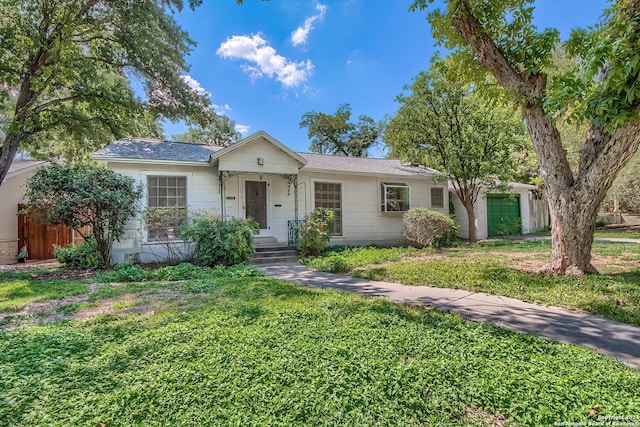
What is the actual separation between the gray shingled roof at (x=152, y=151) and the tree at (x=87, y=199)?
4.36 feet

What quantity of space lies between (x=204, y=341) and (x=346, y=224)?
9024 mm

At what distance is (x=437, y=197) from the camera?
13750 millimetres

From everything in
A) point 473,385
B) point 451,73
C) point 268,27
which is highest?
point 268,27

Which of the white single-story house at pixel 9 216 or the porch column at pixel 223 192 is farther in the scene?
the white single-story house at pixel 9 216

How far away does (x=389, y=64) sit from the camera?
1385 centimetres

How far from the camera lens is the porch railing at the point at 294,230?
396 inches

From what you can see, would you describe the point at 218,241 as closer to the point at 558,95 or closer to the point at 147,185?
the point at 147,185

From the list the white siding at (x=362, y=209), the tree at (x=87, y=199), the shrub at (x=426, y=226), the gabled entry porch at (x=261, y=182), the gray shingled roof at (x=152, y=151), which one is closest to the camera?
the tree at (x=87, y=199)

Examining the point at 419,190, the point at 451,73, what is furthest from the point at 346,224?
the point at 451,73

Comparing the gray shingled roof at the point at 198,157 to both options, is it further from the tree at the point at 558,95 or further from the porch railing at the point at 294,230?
the tree at the point at 558,95

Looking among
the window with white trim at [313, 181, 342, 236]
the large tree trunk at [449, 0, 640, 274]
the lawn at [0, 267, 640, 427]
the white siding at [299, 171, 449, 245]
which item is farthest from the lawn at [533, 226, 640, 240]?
the lawn at [0, 267, 640, 427]

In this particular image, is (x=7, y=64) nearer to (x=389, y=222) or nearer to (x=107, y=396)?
(x=107, y=396)

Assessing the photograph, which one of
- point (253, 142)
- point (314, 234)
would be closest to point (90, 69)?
point (253, 142)

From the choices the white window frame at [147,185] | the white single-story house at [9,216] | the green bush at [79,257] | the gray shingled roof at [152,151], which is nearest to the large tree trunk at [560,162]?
the gray shingled roof at [152,151]
